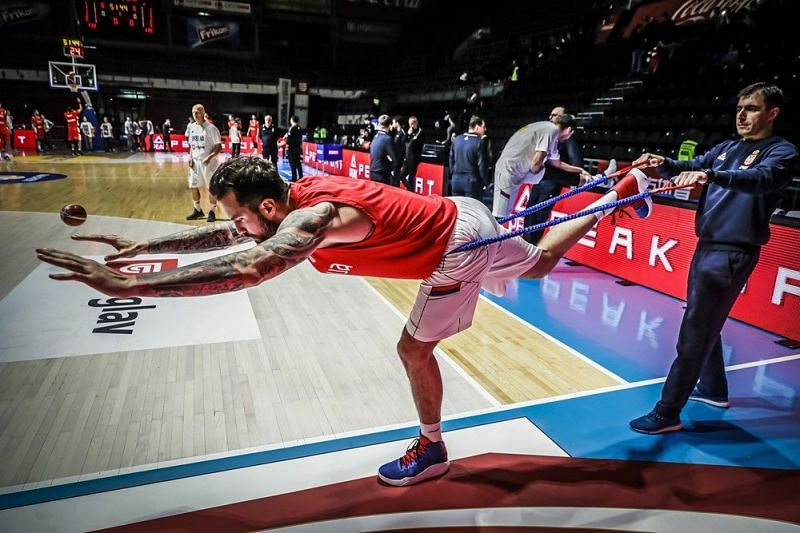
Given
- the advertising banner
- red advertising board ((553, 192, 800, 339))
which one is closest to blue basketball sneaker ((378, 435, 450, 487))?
red advertising board ((553, 192, 800, 339))

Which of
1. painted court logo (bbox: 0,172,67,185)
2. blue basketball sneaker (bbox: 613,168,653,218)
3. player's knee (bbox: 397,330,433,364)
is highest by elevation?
blue basketball sneaker (bbox: 613,168,653,218)

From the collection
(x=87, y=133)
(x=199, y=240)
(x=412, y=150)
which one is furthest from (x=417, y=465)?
(x=87, y=133)

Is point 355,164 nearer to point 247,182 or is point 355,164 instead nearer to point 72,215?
point 72,215

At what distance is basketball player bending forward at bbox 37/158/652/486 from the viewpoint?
147cm

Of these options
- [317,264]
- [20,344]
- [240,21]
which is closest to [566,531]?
[317,264]

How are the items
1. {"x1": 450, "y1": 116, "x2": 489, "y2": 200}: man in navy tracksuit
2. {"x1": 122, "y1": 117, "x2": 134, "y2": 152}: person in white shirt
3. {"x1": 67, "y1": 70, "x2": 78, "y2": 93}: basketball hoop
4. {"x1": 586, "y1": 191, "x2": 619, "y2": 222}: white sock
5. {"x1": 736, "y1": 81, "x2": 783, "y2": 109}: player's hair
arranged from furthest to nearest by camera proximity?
{"x1": 122, "y1": 117, "x2": 134, "y2": 152}: person in white shirt → {"x1": 67, "y1": 70, "x2": 78, "y2": 93}: basketball hoop → {"x1": 450, "y1": 116, "x2": 489, "y2": 200}: man in navy tracksuit → {"x1": 736, "y1": 81, "x2": 783, "y2": 109}: player's hair → {"x1": 586, "y1": 191, "x2": 619, "y2": 222}: white sock

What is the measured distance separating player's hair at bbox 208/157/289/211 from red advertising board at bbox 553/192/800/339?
4.17m

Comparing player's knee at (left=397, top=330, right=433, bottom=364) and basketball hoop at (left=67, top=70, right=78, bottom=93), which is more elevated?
basketball hoop at (left=67, top=70, right=78, bottom=93)

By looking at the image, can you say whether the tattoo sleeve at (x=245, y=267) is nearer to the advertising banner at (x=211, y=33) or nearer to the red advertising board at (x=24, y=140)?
the red advertising board at (x=24, y=140)

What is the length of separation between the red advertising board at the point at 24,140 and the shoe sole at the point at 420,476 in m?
24.3

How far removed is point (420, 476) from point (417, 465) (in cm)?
5

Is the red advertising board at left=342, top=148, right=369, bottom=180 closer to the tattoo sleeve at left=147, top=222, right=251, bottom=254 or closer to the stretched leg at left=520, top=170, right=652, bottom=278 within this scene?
the stretched leg at left=520, top=170, right=652, bottom=278

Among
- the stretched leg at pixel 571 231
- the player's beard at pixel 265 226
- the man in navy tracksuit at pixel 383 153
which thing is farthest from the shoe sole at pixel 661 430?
the man in navy tracksuit at pixel 383 153

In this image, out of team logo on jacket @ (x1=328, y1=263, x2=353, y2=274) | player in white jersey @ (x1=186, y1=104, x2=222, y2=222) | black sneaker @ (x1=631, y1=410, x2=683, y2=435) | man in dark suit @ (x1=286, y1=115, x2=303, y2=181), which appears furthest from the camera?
man in dark suit @ (x1=286, y1=115, x2=303, y2=181)
